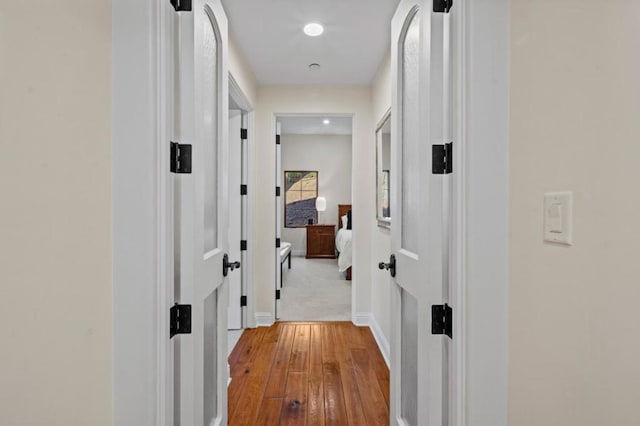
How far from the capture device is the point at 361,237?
369cm

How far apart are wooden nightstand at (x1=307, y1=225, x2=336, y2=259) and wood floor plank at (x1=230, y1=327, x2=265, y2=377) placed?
4.26m

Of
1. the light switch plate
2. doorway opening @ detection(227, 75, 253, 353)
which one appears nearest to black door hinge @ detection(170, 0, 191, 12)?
the light switch plate

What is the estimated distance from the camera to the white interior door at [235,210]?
3.46 metres

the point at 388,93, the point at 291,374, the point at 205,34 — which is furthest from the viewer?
the point at 388,93

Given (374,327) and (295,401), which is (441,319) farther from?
(374,327)

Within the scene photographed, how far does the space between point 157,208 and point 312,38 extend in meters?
2.20

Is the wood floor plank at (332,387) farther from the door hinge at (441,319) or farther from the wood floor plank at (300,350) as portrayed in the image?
the door hinge at (441,319)

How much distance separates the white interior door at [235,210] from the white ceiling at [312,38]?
1.92 ft

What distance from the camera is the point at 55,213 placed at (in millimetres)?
798

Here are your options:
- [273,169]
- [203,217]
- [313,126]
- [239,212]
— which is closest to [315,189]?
[313,126]

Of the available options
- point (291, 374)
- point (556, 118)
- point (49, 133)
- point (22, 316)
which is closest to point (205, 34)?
point (49, 133)

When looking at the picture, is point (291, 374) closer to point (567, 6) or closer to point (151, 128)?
point (151, 128)

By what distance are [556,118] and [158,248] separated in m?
1.11

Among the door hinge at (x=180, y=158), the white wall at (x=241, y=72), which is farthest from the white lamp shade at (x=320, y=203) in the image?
the door hinge at (x=180, y=158)
